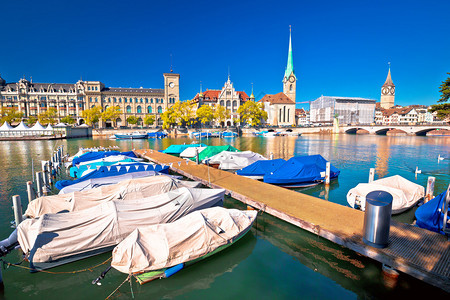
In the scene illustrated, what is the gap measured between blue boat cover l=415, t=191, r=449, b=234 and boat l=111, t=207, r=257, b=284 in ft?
28.5

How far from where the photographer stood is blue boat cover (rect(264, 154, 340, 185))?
65.5 ft

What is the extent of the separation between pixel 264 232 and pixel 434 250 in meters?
7.06

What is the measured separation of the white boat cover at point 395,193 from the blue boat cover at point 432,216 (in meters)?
2.29

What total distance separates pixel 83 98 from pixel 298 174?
437 ft

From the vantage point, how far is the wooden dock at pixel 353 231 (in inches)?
314

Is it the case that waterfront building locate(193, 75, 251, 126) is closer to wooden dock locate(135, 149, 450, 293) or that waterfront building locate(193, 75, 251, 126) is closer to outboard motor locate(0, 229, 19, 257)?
wooden dock locate(135, 149, 450, 293)

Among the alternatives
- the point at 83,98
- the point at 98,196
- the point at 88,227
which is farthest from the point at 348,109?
the point at 88,227

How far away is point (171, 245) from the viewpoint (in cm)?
872

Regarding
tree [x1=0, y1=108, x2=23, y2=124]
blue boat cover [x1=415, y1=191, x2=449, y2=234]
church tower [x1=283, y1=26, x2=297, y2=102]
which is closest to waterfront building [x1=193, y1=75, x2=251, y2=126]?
church tower [x1=283, y1=26, x2=297, y2=102]

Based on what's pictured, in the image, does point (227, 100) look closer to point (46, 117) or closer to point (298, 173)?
point (46, 117)

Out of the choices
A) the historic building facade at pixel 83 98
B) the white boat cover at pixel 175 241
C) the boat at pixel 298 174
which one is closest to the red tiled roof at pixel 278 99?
the historic building facade at pixel 83 98

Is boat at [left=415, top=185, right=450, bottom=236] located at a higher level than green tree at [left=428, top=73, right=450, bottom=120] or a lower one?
lower

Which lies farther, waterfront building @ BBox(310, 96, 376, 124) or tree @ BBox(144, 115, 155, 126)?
waterfront building @ BBox(310, 96, 376, 124)

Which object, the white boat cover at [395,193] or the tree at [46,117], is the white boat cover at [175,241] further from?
the tree at [46,117]
